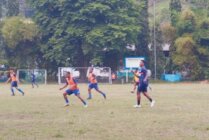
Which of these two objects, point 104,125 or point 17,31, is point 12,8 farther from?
point 104,125

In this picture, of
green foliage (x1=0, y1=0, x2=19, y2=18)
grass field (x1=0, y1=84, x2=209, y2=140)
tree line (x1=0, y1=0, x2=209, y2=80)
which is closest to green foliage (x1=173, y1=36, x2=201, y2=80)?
tree line (x1=0, y1=0, x2=209, y2=80)

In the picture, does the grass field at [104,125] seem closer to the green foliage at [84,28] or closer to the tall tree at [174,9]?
the green foliage at [84,28]

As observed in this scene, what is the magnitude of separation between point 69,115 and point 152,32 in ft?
223

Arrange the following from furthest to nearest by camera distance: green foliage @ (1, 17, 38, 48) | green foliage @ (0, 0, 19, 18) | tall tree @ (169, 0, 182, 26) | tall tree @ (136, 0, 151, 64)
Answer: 1. green foliage @ (0, 0, 19, 18)
2. tall tree @ (169, 0, 182, 26)
3. tall tree @ (136, 0, 151, 64)
4. green foliage @ (1, 17, 38, 48)

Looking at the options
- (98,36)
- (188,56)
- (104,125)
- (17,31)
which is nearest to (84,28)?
(98,36)

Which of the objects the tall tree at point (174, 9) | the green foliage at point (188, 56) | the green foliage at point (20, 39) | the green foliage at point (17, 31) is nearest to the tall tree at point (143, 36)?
the tall tree at point (174, 9)

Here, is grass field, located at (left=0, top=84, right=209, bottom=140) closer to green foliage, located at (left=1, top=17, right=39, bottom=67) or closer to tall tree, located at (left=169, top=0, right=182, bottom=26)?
green foliage, located at (left=1, top=17, right=39, bottom=67)

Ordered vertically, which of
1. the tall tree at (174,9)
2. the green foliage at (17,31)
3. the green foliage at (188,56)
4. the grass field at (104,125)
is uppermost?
the tall tree at (174,9)

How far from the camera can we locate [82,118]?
20938 millimetres

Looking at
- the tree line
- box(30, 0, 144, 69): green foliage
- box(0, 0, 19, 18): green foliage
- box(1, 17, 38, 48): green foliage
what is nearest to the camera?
box(30, 0, 144, 69): green foliage

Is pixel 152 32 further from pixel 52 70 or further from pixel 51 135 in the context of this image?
pixel 51 135

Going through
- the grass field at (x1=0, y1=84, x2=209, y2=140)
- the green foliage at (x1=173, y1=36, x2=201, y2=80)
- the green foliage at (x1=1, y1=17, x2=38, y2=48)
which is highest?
the green foliage at (x1=1, y1=17, x2=38, y2=48)

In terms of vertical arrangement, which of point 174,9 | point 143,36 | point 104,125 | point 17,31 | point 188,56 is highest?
point 174,9

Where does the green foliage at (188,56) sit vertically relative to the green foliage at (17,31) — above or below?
below
